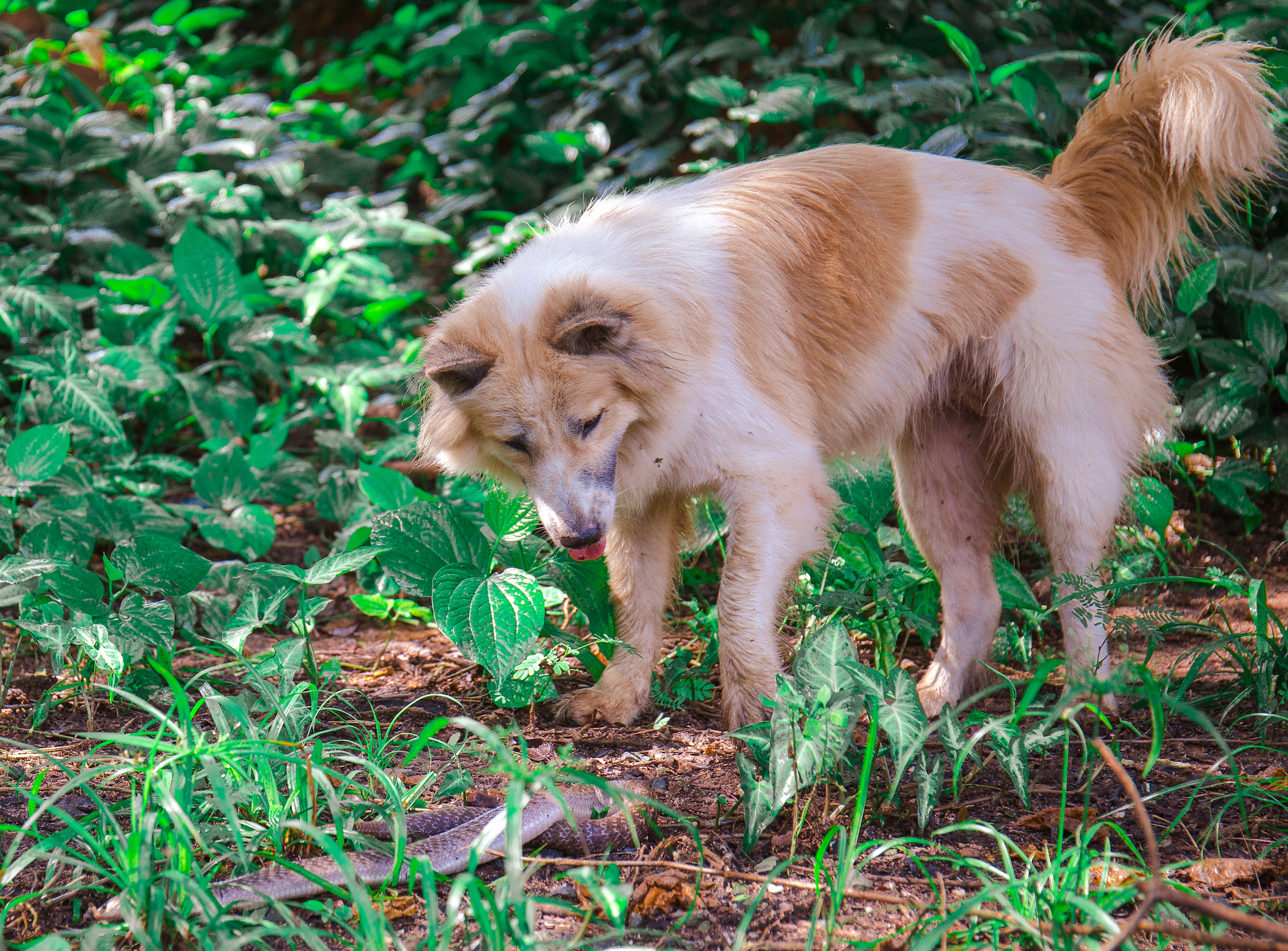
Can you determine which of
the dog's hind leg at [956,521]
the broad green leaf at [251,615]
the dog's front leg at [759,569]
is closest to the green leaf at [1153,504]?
the dog's hind leg at [956,521]

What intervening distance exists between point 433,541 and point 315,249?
2551 mm

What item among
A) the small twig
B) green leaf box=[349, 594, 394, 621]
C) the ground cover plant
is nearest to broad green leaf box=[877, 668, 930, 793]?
the ground cover plant

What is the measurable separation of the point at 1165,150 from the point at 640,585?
7.56 feet

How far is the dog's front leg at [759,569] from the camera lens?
9.77 feet

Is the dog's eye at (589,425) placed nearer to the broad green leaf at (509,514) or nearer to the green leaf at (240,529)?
the broad green leaf at (509,514)

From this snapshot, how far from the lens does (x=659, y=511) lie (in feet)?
11.1

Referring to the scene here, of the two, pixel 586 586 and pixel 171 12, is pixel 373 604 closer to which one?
pixel 586 586

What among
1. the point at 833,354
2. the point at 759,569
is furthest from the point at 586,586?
the point at 833,354

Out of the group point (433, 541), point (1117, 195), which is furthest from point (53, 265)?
point (1117, 195)

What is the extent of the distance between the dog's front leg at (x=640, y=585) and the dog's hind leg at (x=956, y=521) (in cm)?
94

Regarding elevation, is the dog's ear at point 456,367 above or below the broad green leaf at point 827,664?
above

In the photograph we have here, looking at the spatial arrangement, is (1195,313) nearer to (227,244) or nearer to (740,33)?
(740,33)

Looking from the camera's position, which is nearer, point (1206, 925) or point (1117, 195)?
point (1206, 925)

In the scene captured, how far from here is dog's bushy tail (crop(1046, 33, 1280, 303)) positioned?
3.13 metres
